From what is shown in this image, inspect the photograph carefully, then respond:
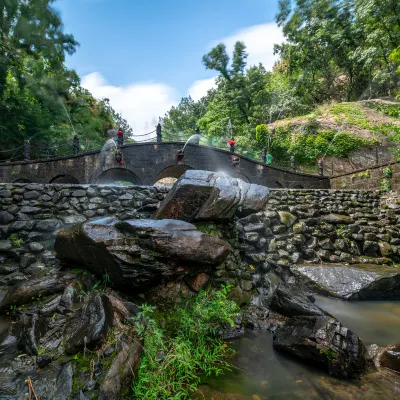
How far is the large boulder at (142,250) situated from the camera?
9.49 ft

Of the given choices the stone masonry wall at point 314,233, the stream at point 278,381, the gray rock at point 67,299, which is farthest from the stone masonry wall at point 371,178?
the gray rock at point 67,299

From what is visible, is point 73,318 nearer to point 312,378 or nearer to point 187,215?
point 187,215

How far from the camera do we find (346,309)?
452 centimetres

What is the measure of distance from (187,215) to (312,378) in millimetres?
2584

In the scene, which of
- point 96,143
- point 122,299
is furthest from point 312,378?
point 96,143

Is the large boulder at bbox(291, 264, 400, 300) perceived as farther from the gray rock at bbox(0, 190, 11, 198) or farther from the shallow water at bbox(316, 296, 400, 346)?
the gray rock at bbox(0, 190, 11, 198)

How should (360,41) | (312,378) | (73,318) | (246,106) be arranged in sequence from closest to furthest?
1. (312,378)
2. (73,318)
3. (360,41)
4. (246,106)

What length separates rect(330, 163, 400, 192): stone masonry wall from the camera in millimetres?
10258

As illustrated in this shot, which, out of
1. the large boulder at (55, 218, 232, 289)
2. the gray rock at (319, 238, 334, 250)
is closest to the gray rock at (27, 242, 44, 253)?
the large boulder at (55, 218, 232, 289)

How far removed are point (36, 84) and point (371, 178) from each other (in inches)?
875

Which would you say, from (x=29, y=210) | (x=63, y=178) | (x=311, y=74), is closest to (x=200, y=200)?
(x=29, y=210)

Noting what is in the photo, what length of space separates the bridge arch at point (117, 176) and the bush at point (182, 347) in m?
12.5

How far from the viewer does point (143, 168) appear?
1481 cm

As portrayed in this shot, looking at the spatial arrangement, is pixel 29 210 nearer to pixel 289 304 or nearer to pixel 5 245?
pixel 5 245
